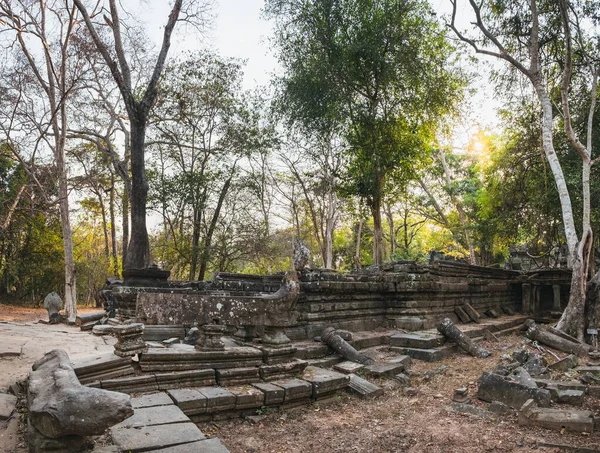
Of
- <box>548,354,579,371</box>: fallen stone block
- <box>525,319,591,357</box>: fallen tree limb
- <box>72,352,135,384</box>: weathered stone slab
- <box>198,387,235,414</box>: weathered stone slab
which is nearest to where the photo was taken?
<box>72,352,135,384</box>: weathered stone slab

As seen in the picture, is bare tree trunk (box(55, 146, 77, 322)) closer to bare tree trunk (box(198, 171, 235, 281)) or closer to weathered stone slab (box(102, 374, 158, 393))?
bare tree trunk (box(198, 171, 235, 281))

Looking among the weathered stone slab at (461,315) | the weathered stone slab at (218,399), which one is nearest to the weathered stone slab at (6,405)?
the weathered stone slab at (218,399)

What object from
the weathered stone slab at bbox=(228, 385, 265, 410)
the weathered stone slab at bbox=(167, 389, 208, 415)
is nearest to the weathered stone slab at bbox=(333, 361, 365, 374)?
the weathered stone slab at bbox=(228, 385, 265, 410)

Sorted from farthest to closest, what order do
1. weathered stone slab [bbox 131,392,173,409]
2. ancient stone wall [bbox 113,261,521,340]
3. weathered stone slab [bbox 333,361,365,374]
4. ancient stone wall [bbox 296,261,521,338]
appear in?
ancient stone wall [bbox 296,261,521,338], weathered stone slab [bbox 333,361,365,374], ancient stone wall [bbox 113,261,521,340], weathered stone slab [bbox 131,392,173,409]

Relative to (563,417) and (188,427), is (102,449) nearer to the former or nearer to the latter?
(188,427)

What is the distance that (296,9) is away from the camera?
15.4 m

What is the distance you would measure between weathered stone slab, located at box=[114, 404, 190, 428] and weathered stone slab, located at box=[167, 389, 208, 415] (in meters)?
0.15

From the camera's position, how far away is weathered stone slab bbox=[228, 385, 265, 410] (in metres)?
4.28

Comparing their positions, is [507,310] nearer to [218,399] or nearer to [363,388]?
[363,388]

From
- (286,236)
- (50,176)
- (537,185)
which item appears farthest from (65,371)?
(286,236)

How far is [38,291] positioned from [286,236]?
50.4ft

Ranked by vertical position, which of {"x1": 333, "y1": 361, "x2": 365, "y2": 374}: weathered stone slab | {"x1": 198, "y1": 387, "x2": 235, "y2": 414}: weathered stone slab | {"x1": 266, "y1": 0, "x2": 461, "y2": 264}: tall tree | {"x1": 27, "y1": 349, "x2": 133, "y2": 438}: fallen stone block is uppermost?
{"x1": 266, "y1": 0, "x2": 461, "y2": 264}: tall tree

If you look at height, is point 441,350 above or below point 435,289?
below

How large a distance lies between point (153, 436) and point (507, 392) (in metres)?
4.14
